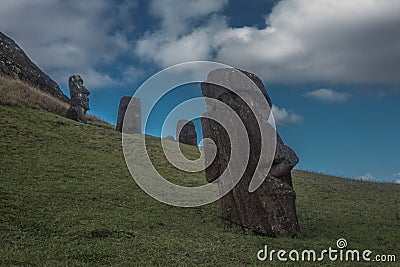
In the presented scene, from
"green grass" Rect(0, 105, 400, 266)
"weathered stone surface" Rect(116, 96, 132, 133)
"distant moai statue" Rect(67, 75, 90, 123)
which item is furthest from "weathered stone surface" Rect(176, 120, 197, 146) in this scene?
"green grass" Rect(0, 105, 400, 266)

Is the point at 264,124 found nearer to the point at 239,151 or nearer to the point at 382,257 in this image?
the point at 239,151

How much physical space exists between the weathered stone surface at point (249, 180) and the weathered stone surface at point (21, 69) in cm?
4822

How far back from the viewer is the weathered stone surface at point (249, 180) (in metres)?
19.6

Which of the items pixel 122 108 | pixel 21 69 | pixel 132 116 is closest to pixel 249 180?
pixel 132 116

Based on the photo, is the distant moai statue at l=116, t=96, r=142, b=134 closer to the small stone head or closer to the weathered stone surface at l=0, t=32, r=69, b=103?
the small stone head

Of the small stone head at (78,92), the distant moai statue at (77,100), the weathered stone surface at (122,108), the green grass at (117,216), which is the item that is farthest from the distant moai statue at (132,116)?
the green grass at (117,216)

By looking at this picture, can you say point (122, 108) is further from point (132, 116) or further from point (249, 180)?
point (249, 180)

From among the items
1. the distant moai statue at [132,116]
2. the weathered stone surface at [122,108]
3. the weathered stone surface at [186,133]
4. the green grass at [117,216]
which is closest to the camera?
the green grass at [117,216]

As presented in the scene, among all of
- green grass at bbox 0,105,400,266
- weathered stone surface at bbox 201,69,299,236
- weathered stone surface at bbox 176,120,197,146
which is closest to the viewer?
green grass at bbox 0,105,400,266

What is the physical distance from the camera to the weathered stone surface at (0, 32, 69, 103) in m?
63.8

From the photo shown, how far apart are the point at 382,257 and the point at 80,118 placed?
4654 centimetres

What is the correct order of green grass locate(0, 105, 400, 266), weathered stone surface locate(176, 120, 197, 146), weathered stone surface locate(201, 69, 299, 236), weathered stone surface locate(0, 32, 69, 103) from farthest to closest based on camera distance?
weathered stone surface locate(0, 32, 69, 103)
weathered stone surface locate(176, 120, 197, 146)
weathered stone surface locate(201, 69, 299, 236)
green grass locate(0, 105, 400, 266)

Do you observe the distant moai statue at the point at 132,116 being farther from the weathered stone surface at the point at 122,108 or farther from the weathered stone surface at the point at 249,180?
the weathered stone surface at the point at 249,180

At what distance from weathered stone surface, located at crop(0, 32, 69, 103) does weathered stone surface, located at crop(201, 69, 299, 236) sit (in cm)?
4822
